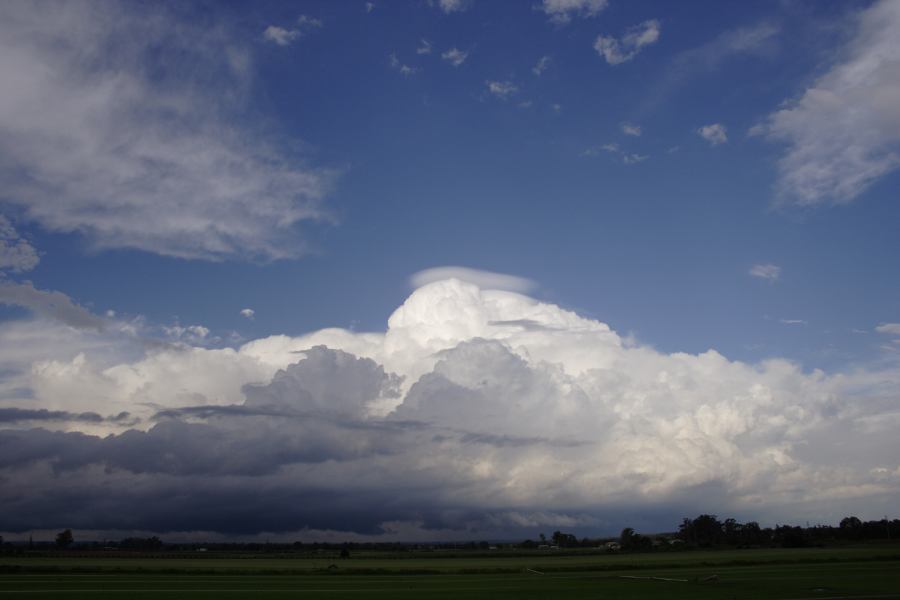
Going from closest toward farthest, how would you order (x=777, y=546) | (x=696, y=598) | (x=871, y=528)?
(x=696, y=598) < (x=777, y=546) < (x=871, y=528)

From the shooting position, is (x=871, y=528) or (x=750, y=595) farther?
(x=871, y=528)

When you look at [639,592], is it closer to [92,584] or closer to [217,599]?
[217,599]

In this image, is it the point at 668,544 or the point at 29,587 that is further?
the point at 668,544

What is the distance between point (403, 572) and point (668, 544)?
476 ft

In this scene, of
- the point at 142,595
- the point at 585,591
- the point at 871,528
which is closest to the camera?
the point at 142,595

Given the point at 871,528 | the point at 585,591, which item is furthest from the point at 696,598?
the point at 871,528

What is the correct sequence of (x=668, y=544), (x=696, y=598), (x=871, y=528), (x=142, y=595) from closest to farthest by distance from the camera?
(x=696, y=598)
(x=142, y=595)
(x=871, y=528)
(x=668, y=544)

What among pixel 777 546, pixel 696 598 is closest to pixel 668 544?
pixel 777 546

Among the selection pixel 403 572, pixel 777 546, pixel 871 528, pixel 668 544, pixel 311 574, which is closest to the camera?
pixel 311 574

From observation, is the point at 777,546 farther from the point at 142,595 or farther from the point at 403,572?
the point at 142,595

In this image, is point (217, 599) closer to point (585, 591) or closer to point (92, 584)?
point (92, 584)

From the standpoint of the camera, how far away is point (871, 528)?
17762 cm

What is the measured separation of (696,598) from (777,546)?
5750 inches

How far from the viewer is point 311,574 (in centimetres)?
7262
